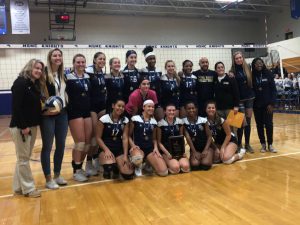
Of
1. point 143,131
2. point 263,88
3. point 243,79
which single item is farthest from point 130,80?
point 263,88

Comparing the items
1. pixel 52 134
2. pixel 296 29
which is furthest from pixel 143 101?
pixel 296 29

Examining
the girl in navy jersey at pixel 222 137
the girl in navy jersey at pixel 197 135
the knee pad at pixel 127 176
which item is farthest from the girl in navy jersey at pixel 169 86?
the knee pad at pixel 127 176

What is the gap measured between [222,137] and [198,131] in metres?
0.48

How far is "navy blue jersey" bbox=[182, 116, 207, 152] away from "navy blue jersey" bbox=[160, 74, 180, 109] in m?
0.34

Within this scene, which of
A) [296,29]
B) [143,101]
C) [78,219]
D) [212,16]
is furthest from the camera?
[212,16]

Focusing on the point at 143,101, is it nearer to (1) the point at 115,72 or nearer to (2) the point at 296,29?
(1) the point at 115,72

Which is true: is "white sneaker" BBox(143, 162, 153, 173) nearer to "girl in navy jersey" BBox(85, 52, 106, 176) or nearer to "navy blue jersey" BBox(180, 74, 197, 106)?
"girl in navy jersey" BBox(85, 52, 106, 176)

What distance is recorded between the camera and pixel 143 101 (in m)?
4.11

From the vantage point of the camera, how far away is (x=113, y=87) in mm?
4102

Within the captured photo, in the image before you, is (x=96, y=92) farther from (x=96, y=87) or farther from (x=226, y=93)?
(x=226, y=93)

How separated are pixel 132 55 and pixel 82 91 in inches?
34.4

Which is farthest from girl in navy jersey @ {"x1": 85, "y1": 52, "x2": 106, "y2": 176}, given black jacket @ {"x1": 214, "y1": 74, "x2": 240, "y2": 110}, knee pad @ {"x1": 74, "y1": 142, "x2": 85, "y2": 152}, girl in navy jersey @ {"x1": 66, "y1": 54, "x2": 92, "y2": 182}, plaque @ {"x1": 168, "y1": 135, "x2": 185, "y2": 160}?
black jacket @ {"x1": 214, "y1": 74, "x2": 240, "y2": 110}

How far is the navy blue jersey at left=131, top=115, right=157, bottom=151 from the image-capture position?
13.3ft

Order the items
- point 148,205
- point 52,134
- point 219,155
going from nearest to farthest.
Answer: point 148,205 → point 52,134 → point 219,155
